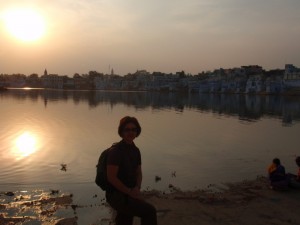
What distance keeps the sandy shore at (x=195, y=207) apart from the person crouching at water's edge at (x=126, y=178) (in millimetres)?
3926

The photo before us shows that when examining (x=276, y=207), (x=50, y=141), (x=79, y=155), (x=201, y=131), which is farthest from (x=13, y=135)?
(x=276, y=207)

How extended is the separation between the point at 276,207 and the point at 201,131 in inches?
843

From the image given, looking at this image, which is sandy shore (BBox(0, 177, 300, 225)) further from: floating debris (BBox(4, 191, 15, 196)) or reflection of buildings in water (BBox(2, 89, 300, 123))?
reflection of buildings in water (BBox(2, 89, 300, 123))

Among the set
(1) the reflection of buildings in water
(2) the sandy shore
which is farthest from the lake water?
(1) the reflection of buildings in water

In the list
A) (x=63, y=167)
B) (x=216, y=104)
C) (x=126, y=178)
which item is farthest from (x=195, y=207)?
(x=216, y=104)

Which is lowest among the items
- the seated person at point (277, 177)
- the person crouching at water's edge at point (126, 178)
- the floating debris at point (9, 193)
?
the floating debris at point (9, 193)

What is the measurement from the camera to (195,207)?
1069 centimetres

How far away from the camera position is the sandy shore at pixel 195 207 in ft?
31.6

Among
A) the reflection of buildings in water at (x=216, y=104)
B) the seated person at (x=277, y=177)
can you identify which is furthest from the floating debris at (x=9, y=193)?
the reflection of buildings in water at (x=216, y=104)

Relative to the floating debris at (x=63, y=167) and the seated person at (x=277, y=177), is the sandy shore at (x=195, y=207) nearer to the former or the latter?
the seated person at (x=277, y=177)

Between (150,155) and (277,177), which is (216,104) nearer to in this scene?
(150,155)

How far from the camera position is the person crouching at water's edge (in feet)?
17.9

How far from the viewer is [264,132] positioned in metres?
33.1

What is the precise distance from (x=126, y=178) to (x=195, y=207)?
552cm
